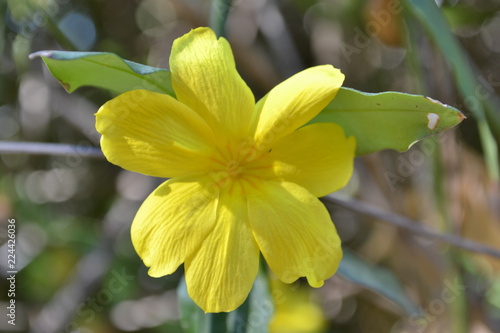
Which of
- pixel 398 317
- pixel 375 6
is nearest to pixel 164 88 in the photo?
pixel 375 6

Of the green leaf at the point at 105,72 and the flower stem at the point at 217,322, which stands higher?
the green leaf at the point at 105,72

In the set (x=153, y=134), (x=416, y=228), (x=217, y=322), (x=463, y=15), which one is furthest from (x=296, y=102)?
(x=463, y=15)

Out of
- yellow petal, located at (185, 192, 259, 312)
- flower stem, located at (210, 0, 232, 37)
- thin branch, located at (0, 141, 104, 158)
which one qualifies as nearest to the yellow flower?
yellow petal, located at (185, 192, 259, 312)

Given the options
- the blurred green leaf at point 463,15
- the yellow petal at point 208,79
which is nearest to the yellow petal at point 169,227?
the yellow petal at point 208,79

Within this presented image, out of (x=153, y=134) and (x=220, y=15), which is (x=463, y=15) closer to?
(x=220, y=15)

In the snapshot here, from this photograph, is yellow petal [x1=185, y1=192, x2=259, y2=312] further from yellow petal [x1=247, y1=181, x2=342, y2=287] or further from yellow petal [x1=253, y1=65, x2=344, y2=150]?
yellow petal [x1=253, y1=65, x2=344, y2=150]

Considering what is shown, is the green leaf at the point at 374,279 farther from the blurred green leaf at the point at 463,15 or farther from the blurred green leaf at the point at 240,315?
the blurred green leaf at the point at 463,15

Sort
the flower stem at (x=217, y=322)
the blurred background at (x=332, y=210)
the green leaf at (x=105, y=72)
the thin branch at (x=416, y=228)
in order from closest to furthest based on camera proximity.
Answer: the green leaf at (x=105, y=72) < the flower stem at (x=217, y=322) < the thin branch at (x=416, y=228) < the blurred background at (x=332, y=210)
